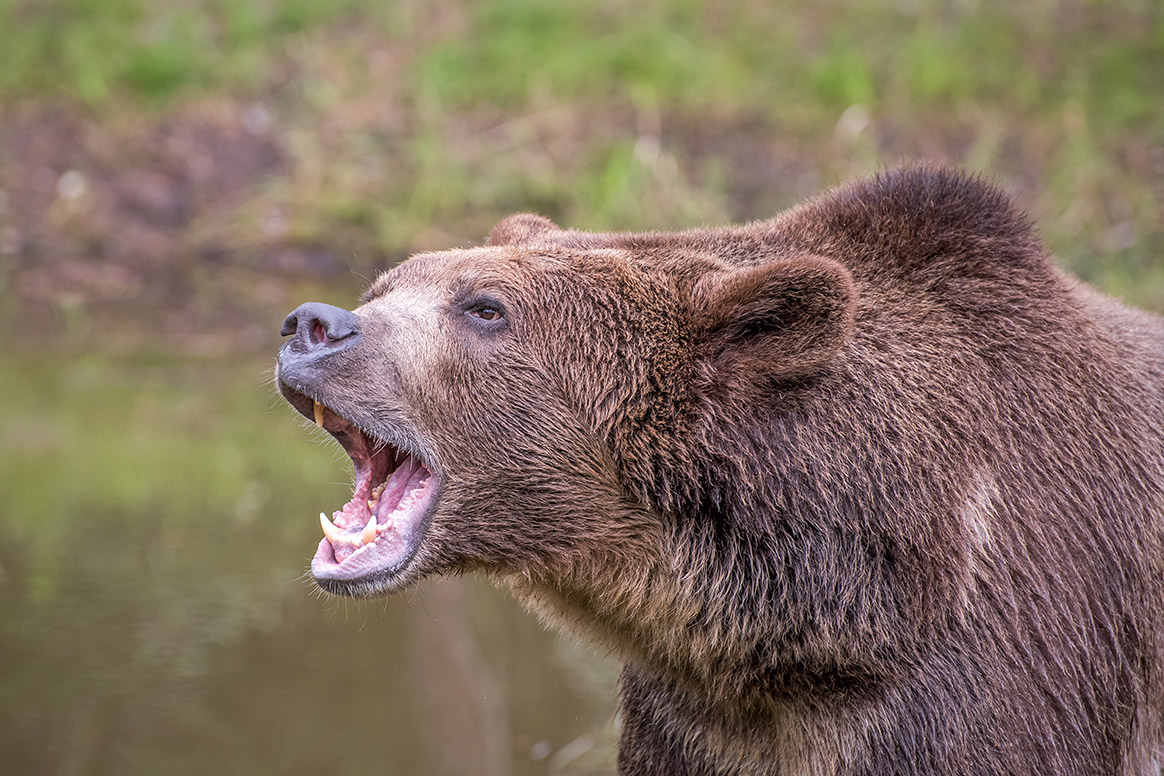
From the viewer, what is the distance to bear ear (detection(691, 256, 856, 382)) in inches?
147

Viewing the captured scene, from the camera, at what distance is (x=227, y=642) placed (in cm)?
622

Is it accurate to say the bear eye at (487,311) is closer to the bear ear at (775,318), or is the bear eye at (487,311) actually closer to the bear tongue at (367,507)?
the bear tongue at (367,507)

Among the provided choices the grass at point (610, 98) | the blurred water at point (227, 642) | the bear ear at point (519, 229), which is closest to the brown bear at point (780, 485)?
the bear ear at point (519, 229)

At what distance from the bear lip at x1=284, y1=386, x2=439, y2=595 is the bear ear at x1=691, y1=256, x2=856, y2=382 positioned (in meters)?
0.87

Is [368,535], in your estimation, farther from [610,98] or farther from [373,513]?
[610,98]

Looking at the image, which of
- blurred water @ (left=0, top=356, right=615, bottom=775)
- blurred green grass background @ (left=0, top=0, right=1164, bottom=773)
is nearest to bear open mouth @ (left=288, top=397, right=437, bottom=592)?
blurred water @ (left=0, top=356, right=615, bottom=775)

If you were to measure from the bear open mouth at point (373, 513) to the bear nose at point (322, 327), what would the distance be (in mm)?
185

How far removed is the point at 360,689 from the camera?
234 inches

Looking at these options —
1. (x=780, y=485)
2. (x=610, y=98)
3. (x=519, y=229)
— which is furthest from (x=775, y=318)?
(x=610, y=98)

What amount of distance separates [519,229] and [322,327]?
0.87 meters

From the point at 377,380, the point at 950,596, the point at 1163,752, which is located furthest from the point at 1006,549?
the point at 377,380

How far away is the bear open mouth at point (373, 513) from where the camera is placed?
3793 mm

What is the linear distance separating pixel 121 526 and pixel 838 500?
484cm

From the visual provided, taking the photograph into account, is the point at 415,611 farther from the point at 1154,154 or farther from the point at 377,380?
the point at 1154,154
